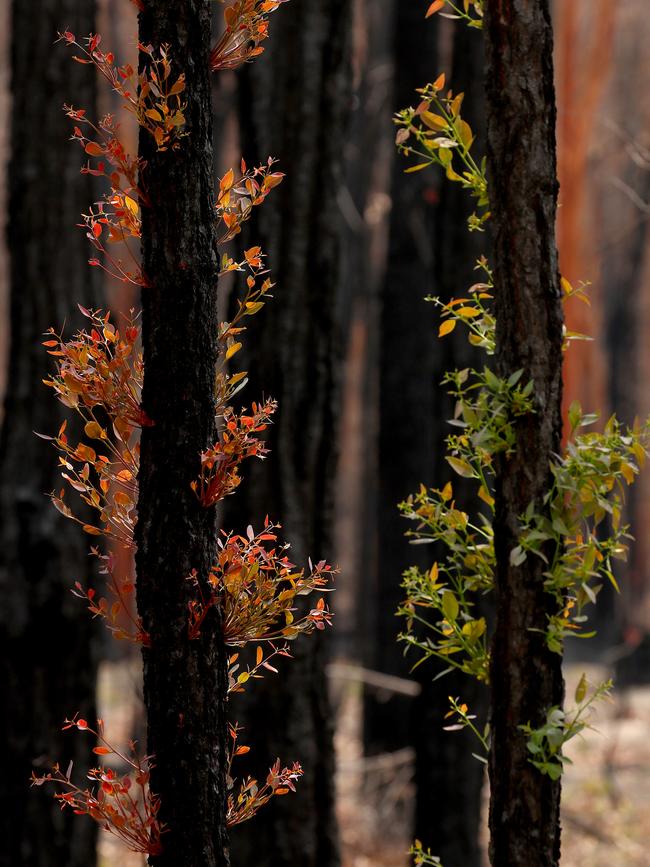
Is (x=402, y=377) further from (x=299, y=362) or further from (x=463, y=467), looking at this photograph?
(x=463, y=467)

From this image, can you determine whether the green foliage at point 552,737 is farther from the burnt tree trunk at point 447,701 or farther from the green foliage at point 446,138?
the burnt tree trunk at point 447,701

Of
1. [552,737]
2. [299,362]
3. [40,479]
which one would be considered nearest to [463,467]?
Result: [552,737]

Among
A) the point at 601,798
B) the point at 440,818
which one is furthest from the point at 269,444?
the point at 601,798

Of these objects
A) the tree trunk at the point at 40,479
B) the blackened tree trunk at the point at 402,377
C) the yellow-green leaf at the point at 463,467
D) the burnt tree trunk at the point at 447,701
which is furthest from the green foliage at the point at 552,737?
the blackened tree trunk at the point at 402,377

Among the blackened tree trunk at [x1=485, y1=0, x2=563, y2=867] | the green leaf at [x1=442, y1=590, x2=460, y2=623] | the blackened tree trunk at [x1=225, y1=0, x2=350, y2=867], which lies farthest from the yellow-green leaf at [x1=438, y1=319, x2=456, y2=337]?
the blackened tree trunk at [x1=225, y1=0, x2=350, y2=867]

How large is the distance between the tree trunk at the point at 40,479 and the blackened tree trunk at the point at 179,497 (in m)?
3.11

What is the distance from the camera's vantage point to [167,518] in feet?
6.12

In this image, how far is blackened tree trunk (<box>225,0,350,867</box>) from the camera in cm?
415

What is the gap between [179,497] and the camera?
187 centimetres

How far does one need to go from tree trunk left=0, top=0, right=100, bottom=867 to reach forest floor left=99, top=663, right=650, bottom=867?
209 centimetres

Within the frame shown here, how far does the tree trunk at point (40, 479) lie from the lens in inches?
198

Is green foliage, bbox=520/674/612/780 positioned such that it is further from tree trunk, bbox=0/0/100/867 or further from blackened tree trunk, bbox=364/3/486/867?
blackened tree trunk, bbox=364/3/486/867

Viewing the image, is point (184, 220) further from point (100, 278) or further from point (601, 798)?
point (601, 798)

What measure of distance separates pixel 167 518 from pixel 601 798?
960cm
